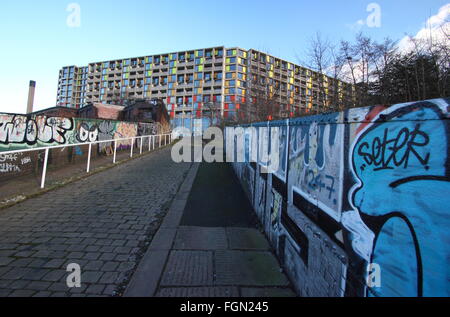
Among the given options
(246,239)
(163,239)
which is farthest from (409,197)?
(163,239)

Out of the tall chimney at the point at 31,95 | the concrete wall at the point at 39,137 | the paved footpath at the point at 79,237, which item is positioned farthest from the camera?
the tall chimney at the point at 31,95

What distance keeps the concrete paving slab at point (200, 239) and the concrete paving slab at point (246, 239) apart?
129 mm

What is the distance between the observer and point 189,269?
2910mm

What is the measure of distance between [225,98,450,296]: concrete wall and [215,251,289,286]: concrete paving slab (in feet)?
0.97

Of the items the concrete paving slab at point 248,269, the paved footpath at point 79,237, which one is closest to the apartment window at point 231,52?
the paved footpath at point 79,237

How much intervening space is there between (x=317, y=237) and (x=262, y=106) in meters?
11.5

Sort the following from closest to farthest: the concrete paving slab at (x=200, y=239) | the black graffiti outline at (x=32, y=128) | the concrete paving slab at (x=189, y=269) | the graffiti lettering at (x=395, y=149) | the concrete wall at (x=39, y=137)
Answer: the graffiti lettering at (x=395, y=149)
the concrete paving slab at (x=189, y=269)
the concrete paving slab at (x=200, y=239)
the concrete wall at (x=39, y=137)
the black graffiti outline at (x=32, y=128)

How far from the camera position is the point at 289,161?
3.08 meters

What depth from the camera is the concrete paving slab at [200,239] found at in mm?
3537

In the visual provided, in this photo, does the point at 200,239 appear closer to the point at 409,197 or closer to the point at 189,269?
the point at 189,269

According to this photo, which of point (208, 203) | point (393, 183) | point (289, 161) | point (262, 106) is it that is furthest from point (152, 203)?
point (262, 106)

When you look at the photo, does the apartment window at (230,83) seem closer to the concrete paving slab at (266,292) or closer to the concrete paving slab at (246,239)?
the concrete paving slab at (246,239)

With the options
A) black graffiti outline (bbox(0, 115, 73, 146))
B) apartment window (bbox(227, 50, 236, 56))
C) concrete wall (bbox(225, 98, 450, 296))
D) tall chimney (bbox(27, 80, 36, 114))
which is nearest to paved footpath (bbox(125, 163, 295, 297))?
concrete wall (bbox(225, 98, 450, 296))
